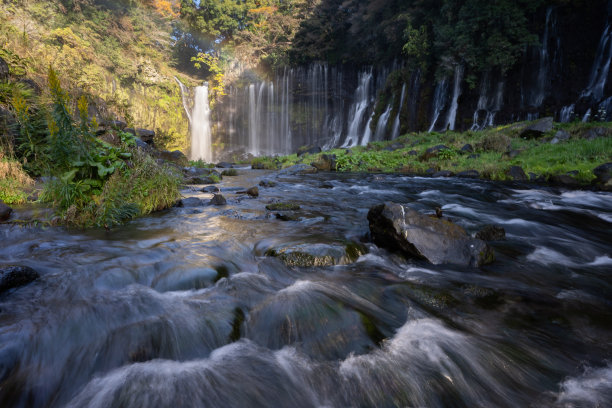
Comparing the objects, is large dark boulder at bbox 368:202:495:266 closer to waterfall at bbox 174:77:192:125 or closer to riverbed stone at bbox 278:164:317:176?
riverbed stone at bbox 278:164:317:176

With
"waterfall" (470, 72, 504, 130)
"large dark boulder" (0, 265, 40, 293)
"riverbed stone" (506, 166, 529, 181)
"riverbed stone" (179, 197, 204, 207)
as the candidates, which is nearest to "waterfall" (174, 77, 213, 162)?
"waterfall" (470, 72, 504, 130)

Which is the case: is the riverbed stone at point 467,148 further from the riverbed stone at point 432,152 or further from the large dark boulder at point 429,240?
the large dark boulder at point 429,240

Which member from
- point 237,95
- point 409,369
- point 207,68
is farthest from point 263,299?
point 207,68

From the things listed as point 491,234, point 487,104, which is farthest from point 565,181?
point 487,104

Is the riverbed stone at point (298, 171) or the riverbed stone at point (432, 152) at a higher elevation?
the riverbed stone at point (432, 152)

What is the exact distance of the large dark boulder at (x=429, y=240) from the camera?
3432mm

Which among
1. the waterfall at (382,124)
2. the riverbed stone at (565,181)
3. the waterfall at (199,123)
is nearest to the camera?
the riverbed stone at (565,181)

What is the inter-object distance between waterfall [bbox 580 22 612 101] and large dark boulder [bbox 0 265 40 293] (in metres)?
20.9

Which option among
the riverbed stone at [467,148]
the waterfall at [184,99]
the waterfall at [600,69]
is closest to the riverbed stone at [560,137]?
the riverbed stone at [467,148]

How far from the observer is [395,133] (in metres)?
22.7

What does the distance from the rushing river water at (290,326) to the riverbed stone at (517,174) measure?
223 inches

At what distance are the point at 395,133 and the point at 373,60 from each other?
948 centimetres

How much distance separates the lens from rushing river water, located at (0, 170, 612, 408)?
1.76m

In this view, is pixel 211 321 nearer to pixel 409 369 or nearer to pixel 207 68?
pixel 409 369
